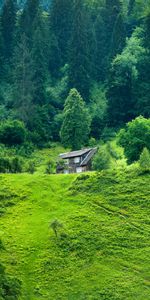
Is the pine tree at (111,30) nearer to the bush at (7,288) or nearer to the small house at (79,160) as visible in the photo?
the small house at (79,160)

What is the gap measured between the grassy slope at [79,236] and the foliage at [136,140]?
32.6 feet

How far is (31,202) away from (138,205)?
37.0 ft

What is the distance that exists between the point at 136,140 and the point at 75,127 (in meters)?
21.6

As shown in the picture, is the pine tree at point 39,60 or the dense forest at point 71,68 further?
the pine tree at point 39,60

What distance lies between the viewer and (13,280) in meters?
48.3

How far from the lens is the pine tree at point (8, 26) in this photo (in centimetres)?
12930

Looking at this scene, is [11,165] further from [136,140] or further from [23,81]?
[23,81]

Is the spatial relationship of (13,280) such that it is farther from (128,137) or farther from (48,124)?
(48,124)

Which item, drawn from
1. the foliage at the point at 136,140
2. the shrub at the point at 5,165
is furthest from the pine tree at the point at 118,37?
the shrub at the point at 5,165

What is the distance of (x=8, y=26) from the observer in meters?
132

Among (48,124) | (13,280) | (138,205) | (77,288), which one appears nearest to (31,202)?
(138,205)

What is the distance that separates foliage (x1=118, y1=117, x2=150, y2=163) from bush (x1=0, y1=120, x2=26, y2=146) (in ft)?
81.0

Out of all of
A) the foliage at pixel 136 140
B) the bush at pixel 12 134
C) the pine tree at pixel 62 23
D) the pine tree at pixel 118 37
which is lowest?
the foliage at pixel 136 140

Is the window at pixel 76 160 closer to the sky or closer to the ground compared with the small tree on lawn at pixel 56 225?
closer to the sky
